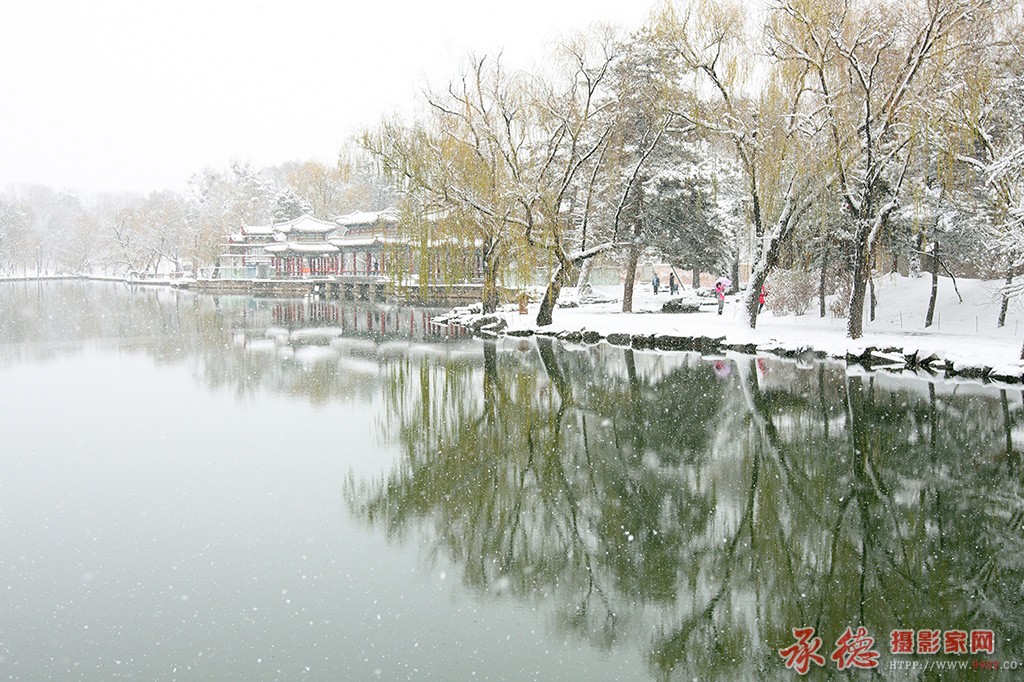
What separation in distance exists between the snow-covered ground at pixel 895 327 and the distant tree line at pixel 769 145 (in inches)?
27.0

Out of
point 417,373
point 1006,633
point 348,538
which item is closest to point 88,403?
point 417,373

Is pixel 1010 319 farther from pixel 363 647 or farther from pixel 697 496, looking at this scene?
pixel 363 647

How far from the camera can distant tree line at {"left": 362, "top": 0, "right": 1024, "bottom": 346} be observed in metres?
13.5

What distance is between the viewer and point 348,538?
554 centimetres

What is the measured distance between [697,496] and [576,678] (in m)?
2.93

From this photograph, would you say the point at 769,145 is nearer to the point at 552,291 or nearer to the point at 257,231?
the point at 552,291

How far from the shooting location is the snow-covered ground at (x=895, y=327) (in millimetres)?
13164

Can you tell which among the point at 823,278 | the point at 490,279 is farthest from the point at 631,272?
the point at 823,278

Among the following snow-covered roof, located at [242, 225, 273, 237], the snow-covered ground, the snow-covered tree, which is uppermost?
the snow-covered tree

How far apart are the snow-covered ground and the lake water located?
217cm

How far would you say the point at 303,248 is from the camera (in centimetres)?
4616

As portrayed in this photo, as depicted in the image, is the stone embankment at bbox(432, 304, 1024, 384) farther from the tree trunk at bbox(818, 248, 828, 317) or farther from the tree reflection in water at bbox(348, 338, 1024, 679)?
the tree trunk at bbox(818, 248, 828, 317)

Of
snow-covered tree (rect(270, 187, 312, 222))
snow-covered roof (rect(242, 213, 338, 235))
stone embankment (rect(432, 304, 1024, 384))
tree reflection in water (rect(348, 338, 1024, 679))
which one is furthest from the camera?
snow-covered tree (rect(270, 187, 312, 222))

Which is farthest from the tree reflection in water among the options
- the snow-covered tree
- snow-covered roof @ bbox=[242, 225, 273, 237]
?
the snow-covered tree
